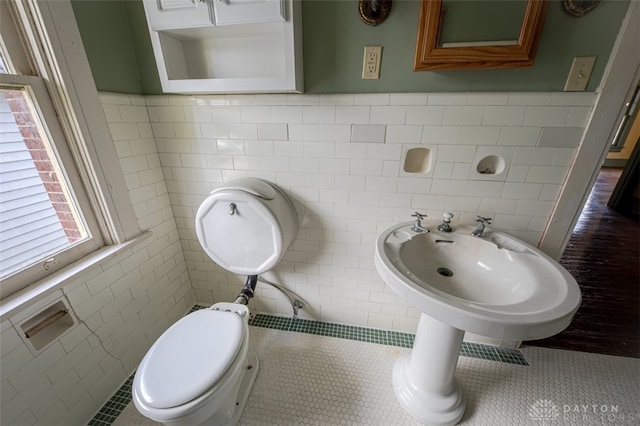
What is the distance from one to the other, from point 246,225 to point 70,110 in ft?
2.55

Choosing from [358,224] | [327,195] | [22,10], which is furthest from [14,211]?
[358,224]

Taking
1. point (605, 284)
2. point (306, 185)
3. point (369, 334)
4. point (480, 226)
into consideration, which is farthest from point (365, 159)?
point (605, 284)

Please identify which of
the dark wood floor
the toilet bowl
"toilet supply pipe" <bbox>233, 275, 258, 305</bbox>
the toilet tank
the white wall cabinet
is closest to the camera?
the toilet bowl

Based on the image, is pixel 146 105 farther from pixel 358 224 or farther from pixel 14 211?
pixel 358 224

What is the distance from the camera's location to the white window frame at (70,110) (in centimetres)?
85

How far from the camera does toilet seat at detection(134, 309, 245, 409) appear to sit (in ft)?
2.67

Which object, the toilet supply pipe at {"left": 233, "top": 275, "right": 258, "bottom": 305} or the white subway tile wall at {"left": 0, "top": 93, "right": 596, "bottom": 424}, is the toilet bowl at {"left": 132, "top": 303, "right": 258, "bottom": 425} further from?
the white subway tile wall at {"left": 0, "top": 93, "right": 596, "bottom": 424}

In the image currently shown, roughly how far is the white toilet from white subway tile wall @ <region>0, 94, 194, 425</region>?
0.37 metres

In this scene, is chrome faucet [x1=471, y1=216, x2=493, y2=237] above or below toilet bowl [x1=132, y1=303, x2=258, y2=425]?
above

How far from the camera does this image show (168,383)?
84 centimetres

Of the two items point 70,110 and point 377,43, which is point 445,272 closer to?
point 377,43

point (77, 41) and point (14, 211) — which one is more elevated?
point (77, 41)

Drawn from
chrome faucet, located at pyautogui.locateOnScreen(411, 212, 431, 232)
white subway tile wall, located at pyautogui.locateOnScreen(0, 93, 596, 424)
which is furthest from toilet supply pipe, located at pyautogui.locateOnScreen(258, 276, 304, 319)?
chrome faucet, located at pyautogui.locateOnScreen(411, 212, 431, 232)

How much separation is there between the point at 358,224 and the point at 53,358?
4.38 ft
